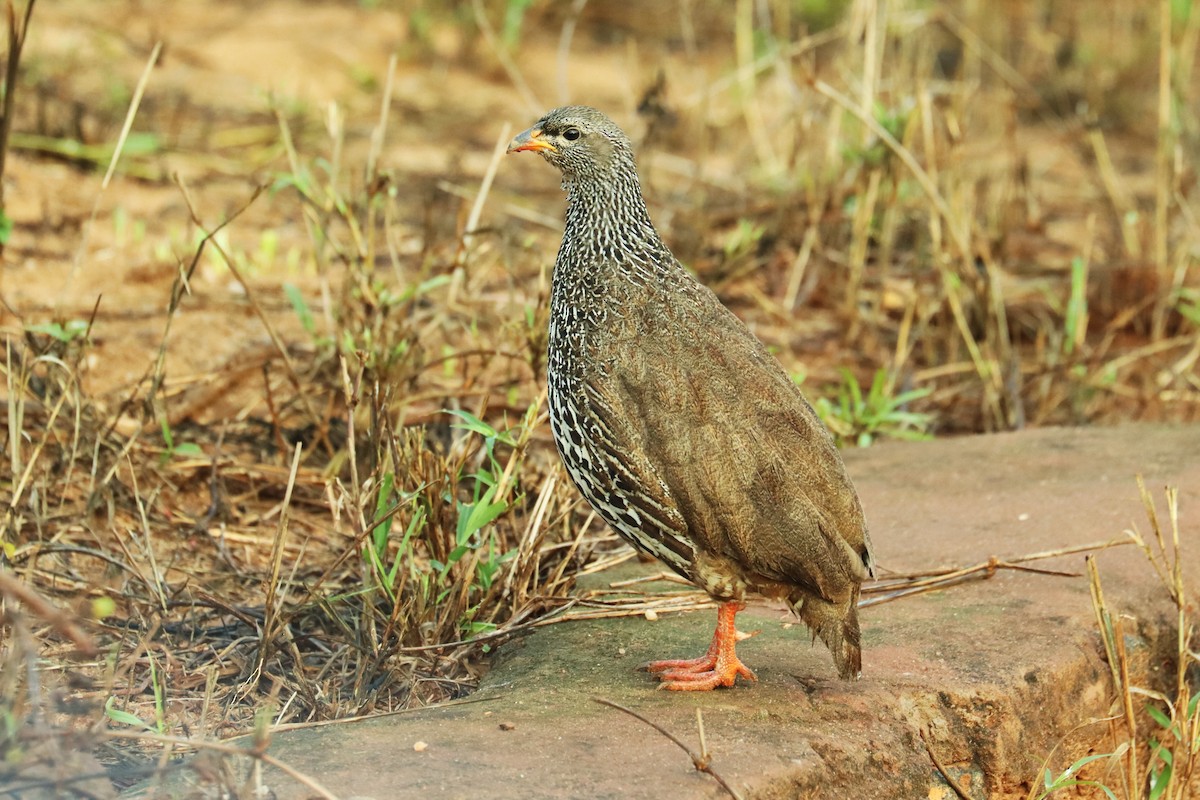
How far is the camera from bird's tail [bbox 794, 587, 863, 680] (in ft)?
12.4

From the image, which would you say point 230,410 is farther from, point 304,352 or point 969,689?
point 969,689

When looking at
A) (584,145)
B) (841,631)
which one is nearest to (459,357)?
(584,145)

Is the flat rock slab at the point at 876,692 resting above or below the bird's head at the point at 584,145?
below

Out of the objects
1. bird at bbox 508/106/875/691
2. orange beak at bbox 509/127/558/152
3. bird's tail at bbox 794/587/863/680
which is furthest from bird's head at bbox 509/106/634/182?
bird's tail at bbox 794/587/863/680

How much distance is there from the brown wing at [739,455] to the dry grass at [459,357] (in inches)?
19.7

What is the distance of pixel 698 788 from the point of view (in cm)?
325

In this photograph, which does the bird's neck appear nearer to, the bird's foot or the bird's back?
the bird's back

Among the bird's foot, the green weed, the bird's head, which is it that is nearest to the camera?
the bird's foot

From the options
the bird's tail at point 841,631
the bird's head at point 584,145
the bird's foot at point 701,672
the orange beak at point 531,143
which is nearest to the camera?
the bird's tail at point 841,631

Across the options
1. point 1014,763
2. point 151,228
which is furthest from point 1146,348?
point 151,228

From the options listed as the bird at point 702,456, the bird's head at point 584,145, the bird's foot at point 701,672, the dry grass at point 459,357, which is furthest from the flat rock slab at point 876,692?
the bird's head at point 584,145

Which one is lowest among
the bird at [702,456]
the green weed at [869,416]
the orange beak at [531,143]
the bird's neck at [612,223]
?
the green weed at [869,416]

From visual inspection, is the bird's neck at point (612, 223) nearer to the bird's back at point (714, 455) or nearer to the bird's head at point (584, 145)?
the bird's head at point (584, 145)

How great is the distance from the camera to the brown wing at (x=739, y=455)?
3779mm
